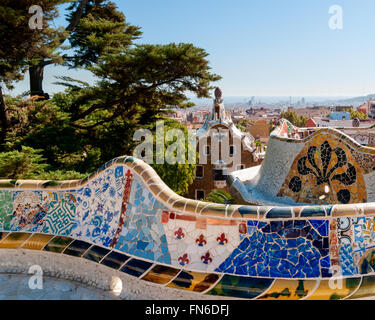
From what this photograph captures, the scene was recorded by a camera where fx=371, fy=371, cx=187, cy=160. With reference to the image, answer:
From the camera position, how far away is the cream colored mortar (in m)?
3.20

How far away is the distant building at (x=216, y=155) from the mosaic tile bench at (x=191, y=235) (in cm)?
1464

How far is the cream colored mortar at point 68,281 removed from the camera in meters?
3.20

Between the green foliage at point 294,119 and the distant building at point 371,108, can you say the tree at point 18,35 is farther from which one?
the distant building at point 371,108

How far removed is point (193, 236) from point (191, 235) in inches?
0.7

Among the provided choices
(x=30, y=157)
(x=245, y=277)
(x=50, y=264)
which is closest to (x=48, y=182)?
(x=50, y=264)

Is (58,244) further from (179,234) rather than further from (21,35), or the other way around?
(21,35)

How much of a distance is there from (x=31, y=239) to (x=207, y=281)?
6.57 feet

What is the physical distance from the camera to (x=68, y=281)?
3.65 metres

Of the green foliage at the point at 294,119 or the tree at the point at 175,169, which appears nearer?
the tree at the point at 175,169

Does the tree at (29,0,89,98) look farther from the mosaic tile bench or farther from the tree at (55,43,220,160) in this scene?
the mosaic tile bench

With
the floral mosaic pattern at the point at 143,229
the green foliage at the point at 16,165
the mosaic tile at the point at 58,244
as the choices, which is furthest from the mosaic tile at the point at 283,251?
the green foliage at the point at 16,165

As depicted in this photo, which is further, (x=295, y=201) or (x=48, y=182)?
(x=295, y=201)

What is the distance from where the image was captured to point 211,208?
3059mm

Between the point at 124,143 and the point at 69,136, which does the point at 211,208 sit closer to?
the point at 69,136
